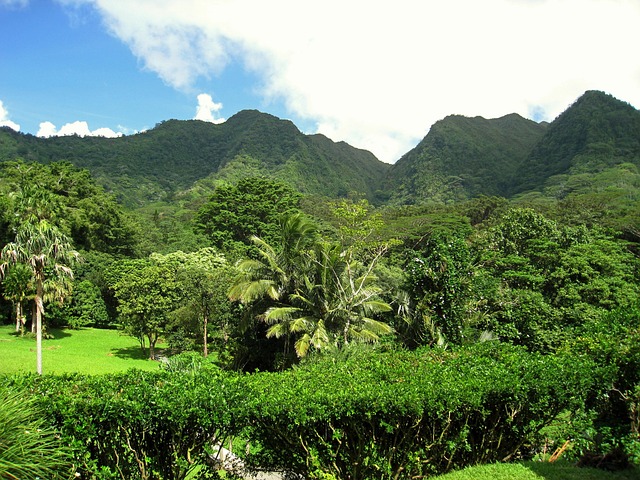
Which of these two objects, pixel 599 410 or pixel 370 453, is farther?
pixel 599 410

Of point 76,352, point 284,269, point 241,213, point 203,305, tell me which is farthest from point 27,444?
point 241,213

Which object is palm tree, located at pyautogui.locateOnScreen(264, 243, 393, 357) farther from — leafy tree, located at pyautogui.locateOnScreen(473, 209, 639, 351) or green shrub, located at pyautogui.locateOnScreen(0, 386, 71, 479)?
green shrub, located at pyautogui.locateOnScreen(0, 386, 71, 479)

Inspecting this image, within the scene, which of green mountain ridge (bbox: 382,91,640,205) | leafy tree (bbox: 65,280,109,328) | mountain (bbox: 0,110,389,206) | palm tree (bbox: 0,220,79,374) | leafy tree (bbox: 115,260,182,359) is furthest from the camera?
mountain (bbox: 0,110,389,206)

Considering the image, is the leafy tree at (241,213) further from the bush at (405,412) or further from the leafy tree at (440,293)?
the bush at (405,412)

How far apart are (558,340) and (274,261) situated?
10.4 metres

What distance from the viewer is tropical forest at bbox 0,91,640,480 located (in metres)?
4.66

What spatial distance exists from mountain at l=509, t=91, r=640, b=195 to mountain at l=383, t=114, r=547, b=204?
740cm

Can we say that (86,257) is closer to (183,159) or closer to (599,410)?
(599,410)

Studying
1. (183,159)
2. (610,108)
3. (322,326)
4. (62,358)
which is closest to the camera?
(322,326)

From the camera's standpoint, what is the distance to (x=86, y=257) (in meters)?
33.5

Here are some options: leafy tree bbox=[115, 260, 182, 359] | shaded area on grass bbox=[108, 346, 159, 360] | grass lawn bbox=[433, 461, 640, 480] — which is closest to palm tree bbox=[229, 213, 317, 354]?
leafy tree bbox=[115, 260, 182, 359]

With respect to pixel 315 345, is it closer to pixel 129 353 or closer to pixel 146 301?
pixel 146 301

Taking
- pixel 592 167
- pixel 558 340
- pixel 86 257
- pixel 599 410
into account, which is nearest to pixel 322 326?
pixel 558 340

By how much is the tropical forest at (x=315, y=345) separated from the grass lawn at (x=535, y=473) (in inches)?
1.6
